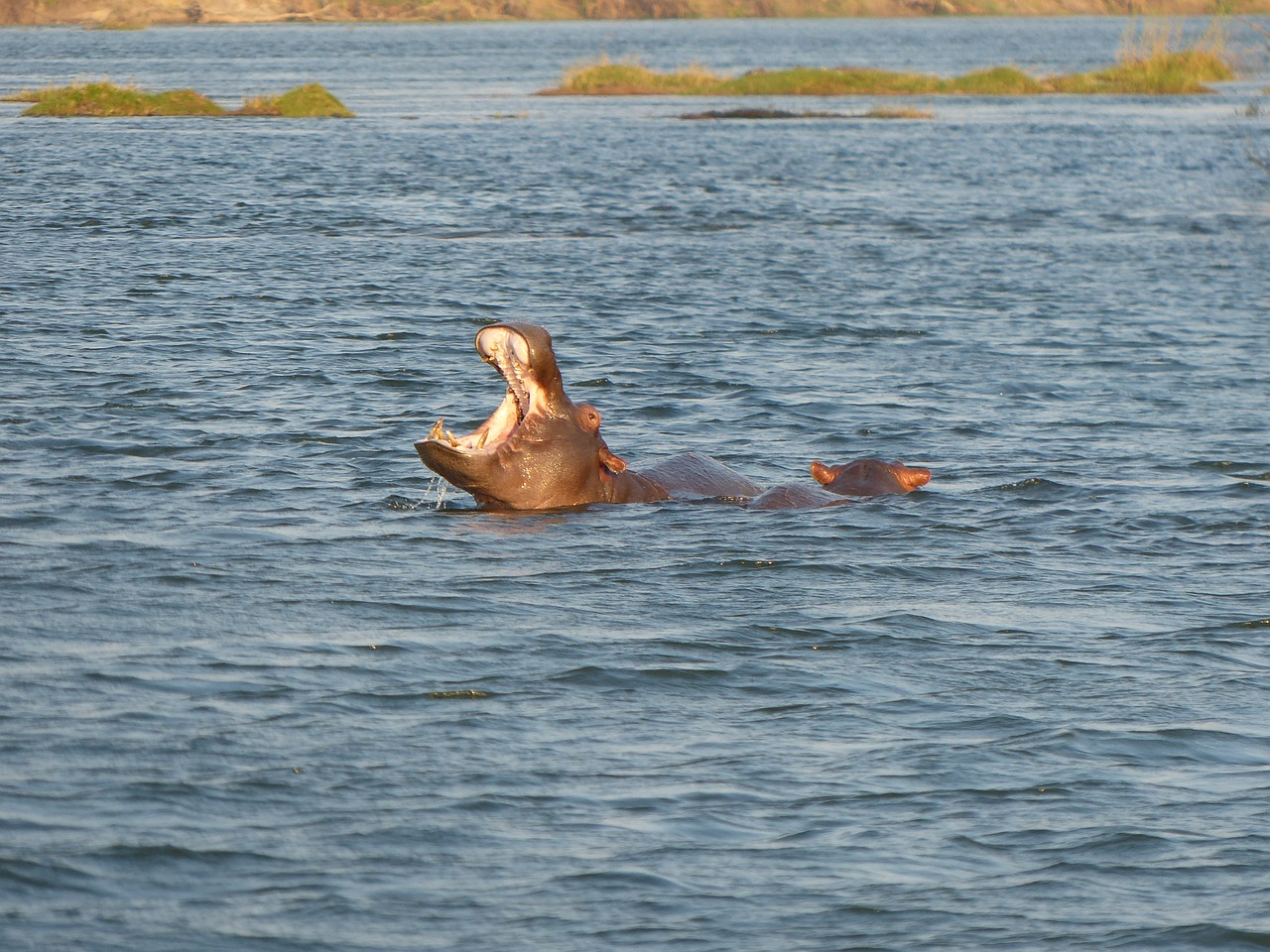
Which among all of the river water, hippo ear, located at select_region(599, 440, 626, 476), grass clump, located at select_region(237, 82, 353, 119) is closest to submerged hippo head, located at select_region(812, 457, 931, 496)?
the river water

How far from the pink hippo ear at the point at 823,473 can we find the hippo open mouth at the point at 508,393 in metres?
2.50

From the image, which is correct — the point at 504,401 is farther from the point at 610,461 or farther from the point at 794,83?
the point at 794,83

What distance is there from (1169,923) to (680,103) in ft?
202

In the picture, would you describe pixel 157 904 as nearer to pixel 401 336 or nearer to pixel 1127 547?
pixel 1127 547

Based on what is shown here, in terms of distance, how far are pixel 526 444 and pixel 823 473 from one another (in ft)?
8.27

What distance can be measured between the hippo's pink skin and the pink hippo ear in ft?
4.27

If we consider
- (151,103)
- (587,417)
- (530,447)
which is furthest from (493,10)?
(530,447)

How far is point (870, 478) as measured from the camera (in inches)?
533

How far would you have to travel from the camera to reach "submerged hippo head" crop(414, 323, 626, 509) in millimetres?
11469

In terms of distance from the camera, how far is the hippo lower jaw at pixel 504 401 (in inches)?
448

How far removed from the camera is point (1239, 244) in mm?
32500

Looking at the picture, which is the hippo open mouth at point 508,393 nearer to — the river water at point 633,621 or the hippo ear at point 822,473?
the river water at point 633,621

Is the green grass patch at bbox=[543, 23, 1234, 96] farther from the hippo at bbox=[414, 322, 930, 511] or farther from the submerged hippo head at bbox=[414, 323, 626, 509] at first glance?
the submerged hippo head at bbox=[414, 323, 626, 509]

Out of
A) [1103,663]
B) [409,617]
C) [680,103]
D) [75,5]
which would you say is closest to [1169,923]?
[1103,663]
